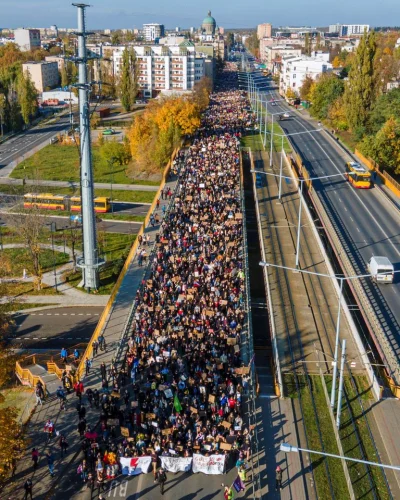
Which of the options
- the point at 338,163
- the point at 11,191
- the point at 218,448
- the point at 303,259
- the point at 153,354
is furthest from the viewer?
the point at 338,163

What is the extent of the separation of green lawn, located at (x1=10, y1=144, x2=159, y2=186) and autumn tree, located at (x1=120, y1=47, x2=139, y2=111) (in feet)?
110

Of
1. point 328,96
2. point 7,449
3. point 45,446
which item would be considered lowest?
point 45,446

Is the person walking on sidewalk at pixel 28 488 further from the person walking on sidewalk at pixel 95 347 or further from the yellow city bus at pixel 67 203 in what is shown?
the yellow city bus at pixel 67 203

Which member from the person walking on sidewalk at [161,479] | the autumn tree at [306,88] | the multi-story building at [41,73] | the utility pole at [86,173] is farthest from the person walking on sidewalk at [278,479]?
the multi-story building at [41,73]

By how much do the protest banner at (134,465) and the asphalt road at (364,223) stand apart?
13722 millimetres

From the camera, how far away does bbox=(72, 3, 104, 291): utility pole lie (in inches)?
1373

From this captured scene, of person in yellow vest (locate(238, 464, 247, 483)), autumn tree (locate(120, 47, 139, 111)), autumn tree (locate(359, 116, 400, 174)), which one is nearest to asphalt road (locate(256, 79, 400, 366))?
autumn tree (locate(359, 116, 400, 174))

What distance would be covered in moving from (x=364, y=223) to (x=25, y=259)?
86.5ft

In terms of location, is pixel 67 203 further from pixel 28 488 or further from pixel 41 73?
pixel 41 73

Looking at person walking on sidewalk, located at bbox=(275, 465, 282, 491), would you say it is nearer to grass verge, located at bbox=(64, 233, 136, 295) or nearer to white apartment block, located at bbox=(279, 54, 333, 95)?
grass verge, located at bbox=(64, 233, 136, 295)

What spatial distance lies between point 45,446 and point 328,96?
86598 mm

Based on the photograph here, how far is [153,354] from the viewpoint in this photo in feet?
86.8

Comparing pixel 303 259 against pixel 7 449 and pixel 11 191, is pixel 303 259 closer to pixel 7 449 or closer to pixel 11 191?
pixel 7 449

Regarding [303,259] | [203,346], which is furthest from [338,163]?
[203,346]
